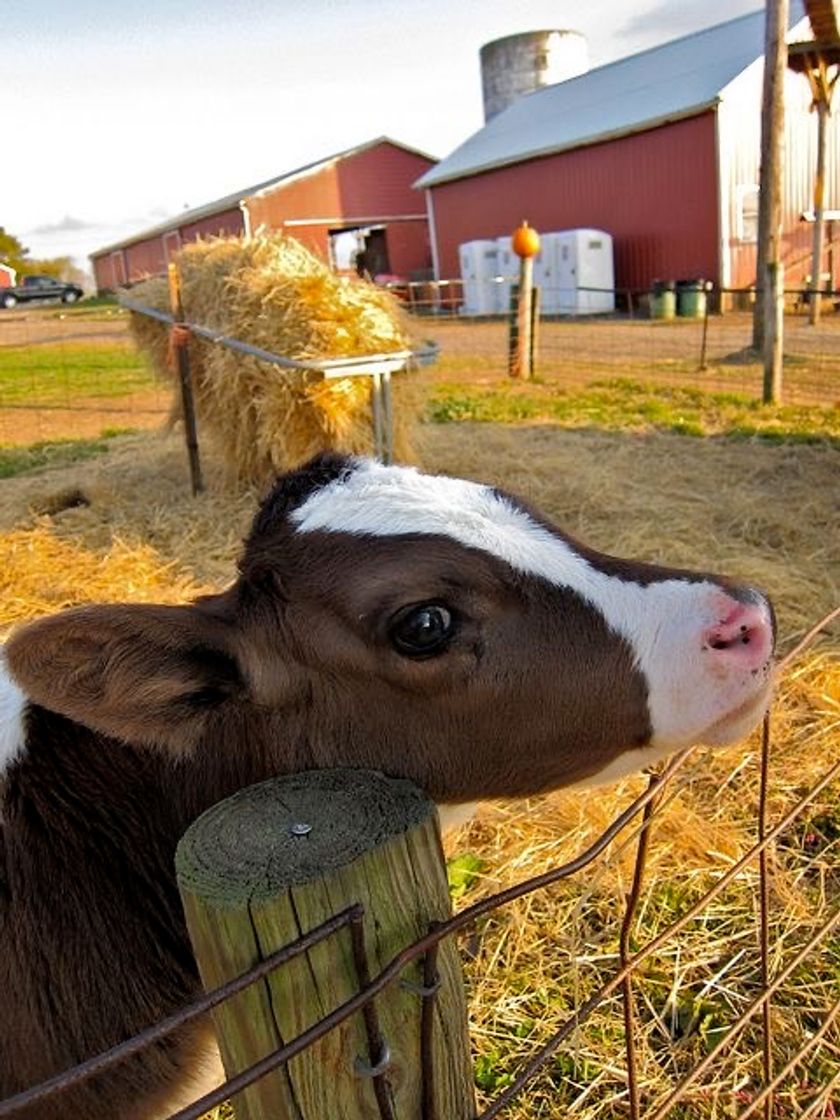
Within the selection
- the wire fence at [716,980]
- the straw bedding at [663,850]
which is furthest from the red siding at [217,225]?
the wire fence at [716,980]

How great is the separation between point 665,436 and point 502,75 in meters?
34.4

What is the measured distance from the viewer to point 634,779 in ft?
13.5

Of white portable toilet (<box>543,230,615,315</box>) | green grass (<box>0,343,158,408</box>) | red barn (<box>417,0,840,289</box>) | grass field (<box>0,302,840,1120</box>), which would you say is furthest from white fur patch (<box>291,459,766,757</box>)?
white portable toilet (<box>543,230,615,315</box>)

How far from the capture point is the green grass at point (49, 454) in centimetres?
1066

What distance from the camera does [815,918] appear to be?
323cm

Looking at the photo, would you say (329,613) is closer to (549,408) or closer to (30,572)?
(30,572)

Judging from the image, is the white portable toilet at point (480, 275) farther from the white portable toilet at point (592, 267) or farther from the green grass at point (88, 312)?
the green grass at point (88, 312)

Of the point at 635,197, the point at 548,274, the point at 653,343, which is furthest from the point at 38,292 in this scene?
the point at 653,343

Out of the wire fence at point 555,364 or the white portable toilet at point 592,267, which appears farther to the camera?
→ the white portable toilet at point 592,267

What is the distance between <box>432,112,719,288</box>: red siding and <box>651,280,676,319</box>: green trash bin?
201cm

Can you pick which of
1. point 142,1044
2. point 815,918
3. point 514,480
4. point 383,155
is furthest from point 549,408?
point 383,155

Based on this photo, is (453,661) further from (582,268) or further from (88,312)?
(88,312)

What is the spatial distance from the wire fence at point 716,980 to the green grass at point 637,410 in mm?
6535

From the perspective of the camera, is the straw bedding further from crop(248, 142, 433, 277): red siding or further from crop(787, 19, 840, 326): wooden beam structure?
crop(248, 142, 433, 277): red siding
